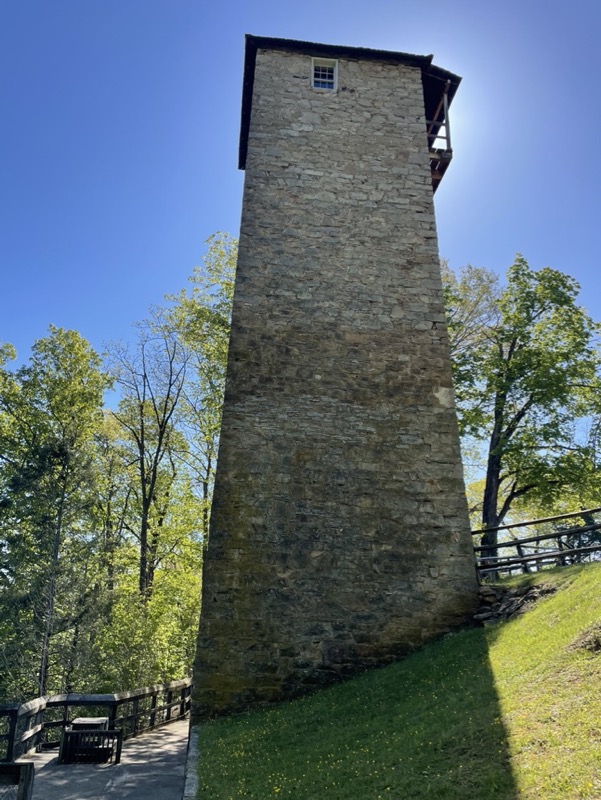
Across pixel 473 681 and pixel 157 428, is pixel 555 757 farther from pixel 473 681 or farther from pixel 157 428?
pixel 157 428

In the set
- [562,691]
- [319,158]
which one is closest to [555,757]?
[562,691]

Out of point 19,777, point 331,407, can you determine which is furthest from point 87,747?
point 331,407

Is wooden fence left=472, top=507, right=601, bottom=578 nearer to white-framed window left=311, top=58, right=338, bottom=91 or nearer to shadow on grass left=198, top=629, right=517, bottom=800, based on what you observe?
shadow on grass left=198, top=629, right=517, bottom=800

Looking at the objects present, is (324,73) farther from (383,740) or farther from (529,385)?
(383,740)

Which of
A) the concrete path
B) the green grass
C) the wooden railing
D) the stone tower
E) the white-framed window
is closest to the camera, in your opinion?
the green grass

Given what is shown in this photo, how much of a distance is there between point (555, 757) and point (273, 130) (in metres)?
11.9

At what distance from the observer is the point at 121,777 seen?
21.1 ft

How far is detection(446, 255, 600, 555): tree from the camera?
1450cm

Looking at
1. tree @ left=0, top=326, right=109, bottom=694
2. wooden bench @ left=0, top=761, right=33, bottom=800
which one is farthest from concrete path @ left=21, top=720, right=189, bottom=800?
tree @ left=0, top=326, right=109, bottom=694

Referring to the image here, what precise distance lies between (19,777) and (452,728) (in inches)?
135

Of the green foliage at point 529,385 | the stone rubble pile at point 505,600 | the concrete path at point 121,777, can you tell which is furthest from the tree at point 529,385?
the concrete path at point 121,777

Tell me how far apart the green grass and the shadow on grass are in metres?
0.02

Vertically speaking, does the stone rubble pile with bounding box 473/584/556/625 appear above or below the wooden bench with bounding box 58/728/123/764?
above

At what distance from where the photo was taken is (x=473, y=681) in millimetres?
5922
